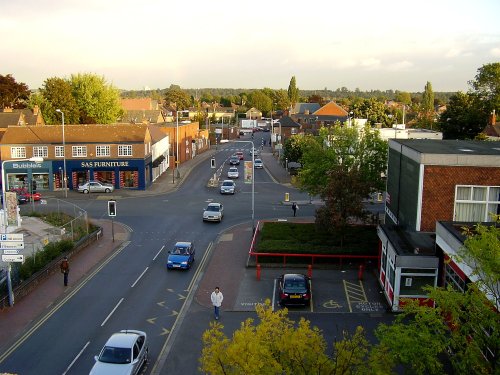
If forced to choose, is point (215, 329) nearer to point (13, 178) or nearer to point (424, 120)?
point (13, 178)

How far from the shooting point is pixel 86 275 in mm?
27953

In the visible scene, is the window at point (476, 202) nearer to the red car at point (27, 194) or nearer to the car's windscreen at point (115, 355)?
the car's windscreen at point (115, 355)

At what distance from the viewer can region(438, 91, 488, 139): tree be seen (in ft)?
215

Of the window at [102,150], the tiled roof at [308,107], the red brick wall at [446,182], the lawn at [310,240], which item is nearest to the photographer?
the red brick wall at [446,182]

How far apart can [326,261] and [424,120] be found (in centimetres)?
7056

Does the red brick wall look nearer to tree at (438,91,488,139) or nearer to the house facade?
the house facade

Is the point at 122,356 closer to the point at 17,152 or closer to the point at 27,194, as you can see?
the point at 27,194

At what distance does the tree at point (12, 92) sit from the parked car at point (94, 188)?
5063 cm

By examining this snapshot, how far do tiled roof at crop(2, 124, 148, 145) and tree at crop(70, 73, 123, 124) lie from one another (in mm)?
27249

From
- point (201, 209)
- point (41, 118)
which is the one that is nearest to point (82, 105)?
point (41, 118)

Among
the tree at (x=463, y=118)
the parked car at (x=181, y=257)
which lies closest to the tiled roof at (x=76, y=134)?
the parked car at (x=181, y=257)

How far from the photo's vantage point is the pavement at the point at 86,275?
21.8 m

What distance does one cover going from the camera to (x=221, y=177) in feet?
218

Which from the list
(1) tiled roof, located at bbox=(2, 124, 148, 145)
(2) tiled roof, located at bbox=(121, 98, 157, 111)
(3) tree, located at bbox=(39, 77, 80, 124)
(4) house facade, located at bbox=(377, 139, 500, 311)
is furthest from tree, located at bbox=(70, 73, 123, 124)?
(4) house facade, located at bbox=(377, 139, 500, 311)
